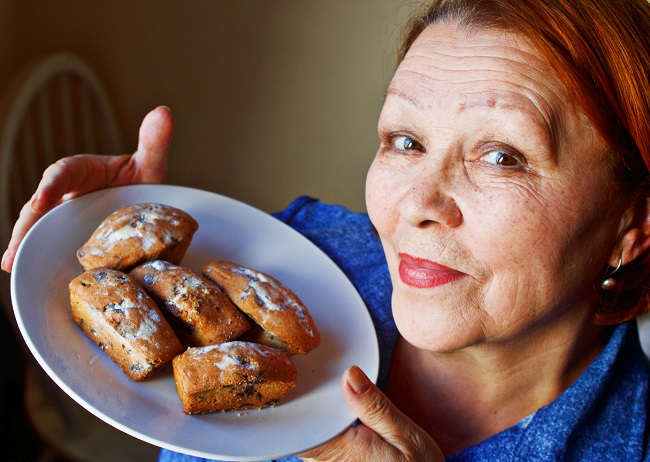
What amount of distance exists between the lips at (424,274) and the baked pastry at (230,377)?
0.81 ft

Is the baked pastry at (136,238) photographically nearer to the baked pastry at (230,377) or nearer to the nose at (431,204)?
the baked pastry at (230,377)

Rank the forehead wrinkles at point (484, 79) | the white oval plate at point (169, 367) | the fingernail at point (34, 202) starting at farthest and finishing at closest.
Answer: the fingernail at point (34, 202) < the forehead wrinkles at point (484, 79) < the white oval plate at point (169, 367)

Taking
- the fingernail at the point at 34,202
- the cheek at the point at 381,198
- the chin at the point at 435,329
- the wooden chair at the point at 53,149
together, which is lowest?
the wooden chair at the point at 53,149

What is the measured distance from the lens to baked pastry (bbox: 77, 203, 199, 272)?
3.88 ft

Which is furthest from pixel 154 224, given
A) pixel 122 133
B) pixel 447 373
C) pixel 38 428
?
pixel 122 133

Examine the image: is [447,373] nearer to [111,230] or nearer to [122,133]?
[111,230]

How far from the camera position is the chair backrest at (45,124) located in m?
2.11

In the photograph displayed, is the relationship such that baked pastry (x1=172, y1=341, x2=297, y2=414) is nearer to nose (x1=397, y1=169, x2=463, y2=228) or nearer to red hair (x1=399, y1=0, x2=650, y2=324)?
nose (x1=397, y1=169, x2=463, y2=228)

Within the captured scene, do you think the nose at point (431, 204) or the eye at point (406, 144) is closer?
the nose at point (431, 204)

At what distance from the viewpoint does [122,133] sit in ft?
8.89

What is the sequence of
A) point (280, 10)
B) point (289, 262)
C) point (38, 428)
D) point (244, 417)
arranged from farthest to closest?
point (280, 10) < point (38, 428) < point (289, 262) < point (244, 417)

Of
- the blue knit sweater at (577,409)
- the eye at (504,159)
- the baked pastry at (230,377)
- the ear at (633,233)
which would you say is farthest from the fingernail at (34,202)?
the ear at (633,233)

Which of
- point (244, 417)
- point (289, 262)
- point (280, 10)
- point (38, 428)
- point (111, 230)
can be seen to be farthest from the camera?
point (280, 10)

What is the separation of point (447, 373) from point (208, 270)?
0.55 metres
